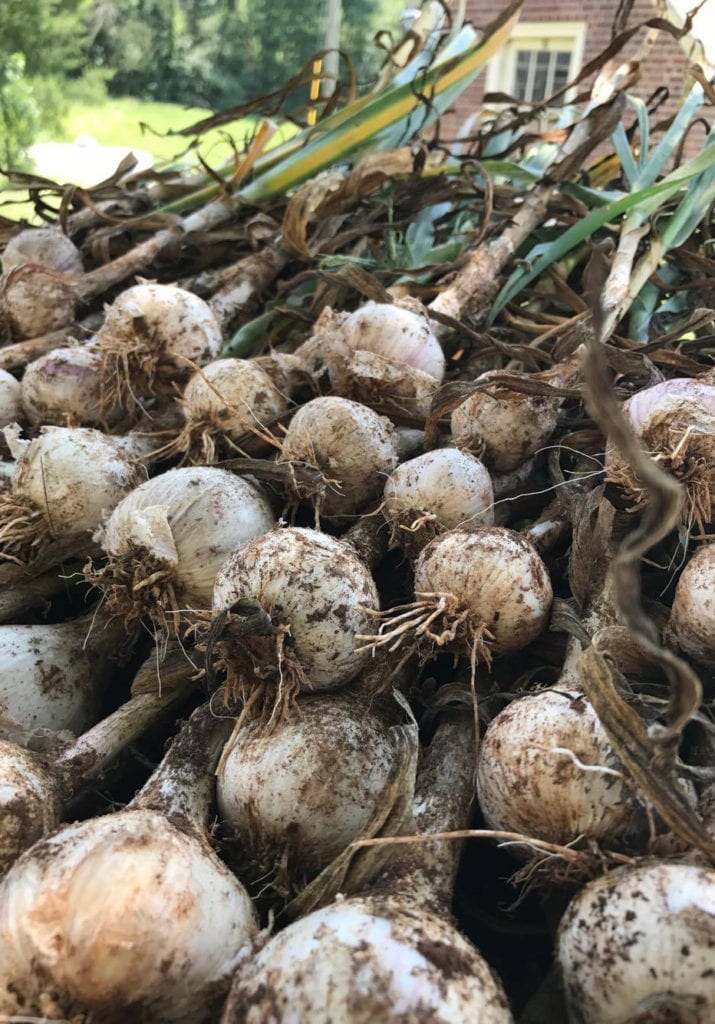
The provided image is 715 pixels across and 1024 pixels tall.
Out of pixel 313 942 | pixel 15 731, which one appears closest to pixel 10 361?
pixel 15 731

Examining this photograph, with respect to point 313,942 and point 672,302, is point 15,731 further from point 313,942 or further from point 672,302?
point 672,302

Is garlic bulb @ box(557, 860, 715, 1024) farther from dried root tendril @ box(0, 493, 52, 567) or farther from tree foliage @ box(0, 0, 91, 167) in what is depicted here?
tree foliage @ box(0, 0, 91, 167)

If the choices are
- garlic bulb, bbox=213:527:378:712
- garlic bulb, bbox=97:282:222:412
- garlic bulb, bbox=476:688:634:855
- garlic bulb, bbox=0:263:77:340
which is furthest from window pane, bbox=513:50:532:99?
garlic bulb, bbox=476:688:634:855

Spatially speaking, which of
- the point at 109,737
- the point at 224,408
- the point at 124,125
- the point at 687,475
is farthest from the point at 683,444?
the point at 124,125

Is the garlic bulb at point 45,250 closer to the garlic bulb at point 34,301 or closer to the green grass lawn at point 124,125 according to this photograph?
the garlic bulb at point 34,301

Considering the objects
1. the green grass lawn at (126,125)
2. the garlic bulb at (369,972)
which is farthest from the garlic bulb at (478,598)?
the green grass lawn at (126,125)

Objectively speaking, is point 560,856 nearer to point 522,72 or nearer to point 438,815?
point 438,815
